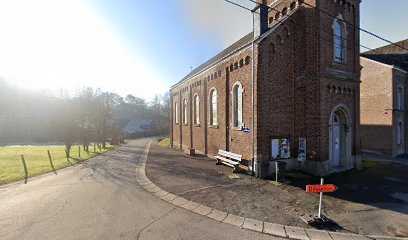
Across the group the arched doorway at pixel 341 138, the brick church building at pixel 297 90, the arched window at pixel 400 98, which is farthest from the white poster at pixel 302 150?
the arched window at pixel 400 98

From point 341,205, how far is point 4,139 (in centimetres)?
6519

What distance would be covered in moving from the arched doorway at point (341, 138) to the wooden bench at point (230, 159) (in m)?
5.59

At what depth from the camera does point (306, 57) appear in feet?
38.3

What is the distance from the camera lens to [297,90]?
12.1 meters

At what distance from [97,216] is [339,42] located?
14687 mm

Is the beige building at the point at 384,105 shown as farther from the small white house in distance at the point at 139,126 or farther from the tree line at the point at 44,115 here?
the small white house in distance at the point at 139,126

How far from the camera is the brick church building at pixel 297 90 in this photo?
11.0 meters

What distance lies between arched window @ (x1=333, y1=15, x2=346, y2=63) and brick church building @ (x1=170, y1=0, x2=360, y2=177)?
54 mm

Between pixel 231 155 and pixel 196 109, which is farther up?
pixel 196 109

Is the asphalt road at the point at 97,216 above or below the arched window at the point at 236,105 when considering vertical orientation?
below

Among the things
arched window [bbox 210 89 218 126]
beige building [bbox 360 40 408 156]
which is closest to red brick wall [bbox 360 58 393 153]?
beige building [bbox 360 40 408 156]

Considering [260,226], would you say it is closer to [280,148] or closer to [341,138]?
[280,148]

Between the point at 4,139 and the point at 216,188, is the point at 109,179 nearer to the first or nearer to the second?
the point at 216,188

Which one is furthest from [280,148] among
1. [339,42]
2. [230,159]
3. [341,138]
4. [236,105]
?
[339,42]
